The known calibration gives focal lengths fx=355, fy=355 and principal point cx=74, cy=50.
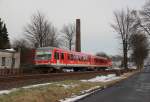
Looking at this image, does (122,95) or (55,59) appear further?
(55,59)

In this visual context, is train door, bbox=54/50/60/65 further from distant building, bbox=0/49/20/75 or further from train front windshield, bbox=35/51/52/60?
distant building, bbox=0/49/20/75

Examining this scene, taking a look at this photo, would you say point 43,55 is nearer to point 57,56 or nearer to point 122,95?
point 57,56

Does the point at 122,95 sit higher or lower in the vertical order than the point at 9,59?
lower

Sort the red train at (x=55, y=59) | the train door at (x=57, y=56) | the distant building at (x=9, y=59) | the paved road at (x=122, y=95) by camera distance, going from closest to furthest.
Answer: the paved road at (x=122, y=95) < the red train at (x=55, y=59) < the train door at (x=57, y=56) < the distant building at (x=9, y=59)

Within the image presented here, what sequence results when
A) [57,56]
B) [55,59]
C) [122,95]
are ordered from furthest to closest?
[57,56] → [55,59] → [122,95]

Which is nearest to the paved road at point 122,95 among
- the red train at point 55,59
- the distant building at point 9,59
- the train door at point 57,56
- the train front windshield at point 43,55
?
the red train at point 55,59

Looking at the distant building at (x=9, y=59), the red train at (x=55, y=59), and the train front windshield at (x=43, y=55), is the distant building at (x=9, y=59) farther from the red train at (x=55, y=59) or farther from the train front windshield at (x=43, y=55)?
the train front windshield at (x=43, y=55)

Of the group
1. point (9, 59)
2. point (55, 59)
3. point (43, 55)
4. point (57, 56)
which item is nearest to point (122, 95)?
point (55, 59)

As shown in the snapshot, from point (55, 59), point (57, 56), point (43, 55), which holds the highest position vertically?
point (43, 55)

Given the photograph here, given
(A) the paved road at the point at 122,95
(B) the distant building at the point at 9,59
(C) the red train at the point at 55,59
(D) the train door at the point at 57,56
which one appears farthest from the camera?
(B) the distant building at the point at 9,59

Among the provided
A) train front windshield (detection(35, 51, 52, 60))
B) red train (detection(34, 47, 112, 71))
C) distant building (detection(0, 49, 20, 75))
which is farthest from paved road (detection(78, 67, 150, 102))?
distant building (detection(0, 49, 20, 75))

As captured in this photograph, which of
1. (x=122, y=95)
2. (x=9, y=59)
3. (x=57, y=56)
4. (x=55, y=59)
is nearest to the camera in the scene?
(x=122, y=95)

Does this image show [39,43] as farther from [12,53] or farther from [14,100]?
[14,100]

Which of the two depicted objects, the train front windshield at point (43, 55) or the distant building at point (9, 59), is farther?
the distant building at point (9, 59)
